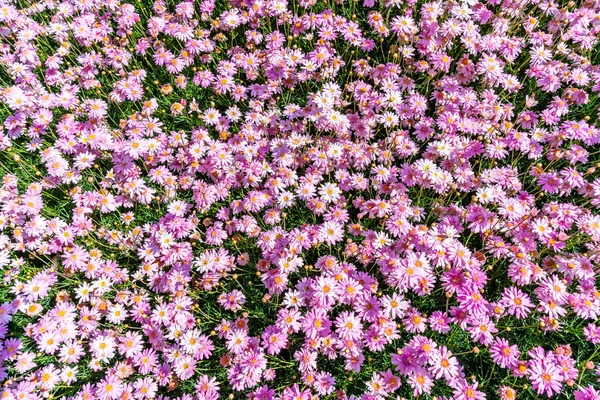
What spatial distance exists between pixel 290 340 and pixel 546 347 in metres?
1.88

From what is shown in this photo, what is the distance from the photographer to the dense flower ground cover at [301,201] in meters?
3.02

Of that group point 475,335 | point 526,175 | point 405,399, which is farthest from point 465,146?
point 405,399

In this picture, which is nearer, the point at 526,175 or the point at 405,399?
the point at 405,399

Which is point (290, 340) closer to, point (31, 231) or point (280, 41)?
point (31, 231)

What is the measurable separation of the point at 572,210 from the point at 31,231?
4.39 meters

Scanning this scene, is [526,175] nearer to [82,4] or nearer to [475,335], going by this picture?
[475,335]

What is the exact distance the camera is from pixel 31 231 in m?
3.57

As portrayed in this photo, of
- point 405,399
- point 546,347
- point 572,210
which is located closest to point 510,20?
point 572,210

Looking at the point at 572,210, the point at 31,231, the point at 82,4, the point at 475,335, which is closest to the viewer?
the point at 475,335

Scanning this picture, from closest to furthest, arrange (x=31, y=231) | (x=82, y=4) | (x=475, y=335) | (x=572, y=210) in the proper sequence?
(x=475, y=335), (x=572, y=210), (x=31, y=231), (x=82, y=4)

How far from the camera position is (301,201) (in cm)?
372

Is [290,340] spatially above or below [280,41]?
below

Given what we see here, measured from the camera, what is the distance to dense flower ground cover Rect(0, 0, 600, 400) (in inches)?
119

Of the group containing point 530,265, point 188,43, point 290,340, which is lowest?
point 290,340
